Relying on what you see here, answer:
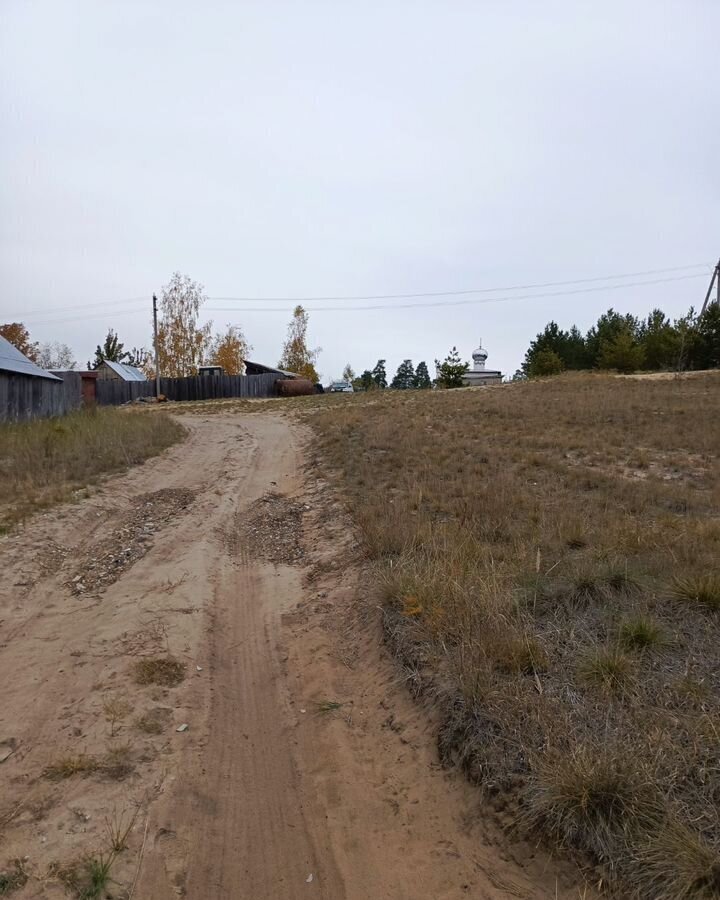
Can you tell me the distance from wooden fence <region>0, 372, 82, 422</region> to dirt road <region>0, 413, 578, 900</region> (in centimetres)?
1353

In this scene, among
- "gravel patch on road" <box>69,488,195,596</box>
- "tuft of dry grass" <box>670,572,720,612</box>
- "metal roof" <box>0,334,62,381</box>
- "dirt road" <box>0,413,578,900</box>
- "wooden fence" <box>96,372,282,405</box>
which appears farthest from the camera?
"wooden fence" <box>96,372,282,405</box>

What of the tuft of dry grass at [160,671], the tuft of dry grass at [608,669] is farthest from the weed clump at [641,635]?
the tuft of dry grass at [160,671]

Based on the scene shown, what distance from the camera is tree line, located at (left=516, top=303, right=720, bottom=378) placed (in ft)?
127

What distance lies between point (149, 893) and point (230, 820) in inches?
20.5

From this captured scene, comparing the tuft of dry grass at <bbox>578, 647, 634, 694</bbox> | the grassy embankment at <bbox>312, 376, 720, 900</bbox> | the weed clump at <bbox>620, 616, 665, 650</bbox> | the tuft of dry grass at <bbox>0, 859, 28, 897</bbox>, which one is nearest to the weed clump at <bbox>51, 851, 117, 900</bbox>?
the tuft of dry grass at <bbox>0, 859, 28, 897</bbox>

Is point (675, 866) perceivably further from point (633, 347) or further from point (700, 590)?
point (633, 347)

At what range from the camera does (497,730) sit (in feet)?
9.96

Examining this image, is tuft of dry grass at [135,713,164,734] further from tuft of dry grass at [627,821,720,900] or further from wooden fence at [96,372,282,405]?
wooden fence at [96,372,282,405]

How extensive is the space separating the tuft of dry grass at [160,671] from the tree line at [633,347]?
116 feet

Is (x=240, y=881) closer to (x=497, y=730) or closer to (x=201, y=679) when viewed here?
(x=497, y=730)

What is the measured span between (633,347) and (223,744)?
46765mm

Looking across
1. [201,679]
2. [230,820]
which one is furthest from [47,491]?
[230,820]

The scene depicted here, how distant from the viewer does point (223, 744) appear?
11.2ft

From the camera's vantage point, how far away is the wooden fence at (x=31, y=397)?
17891 mm
